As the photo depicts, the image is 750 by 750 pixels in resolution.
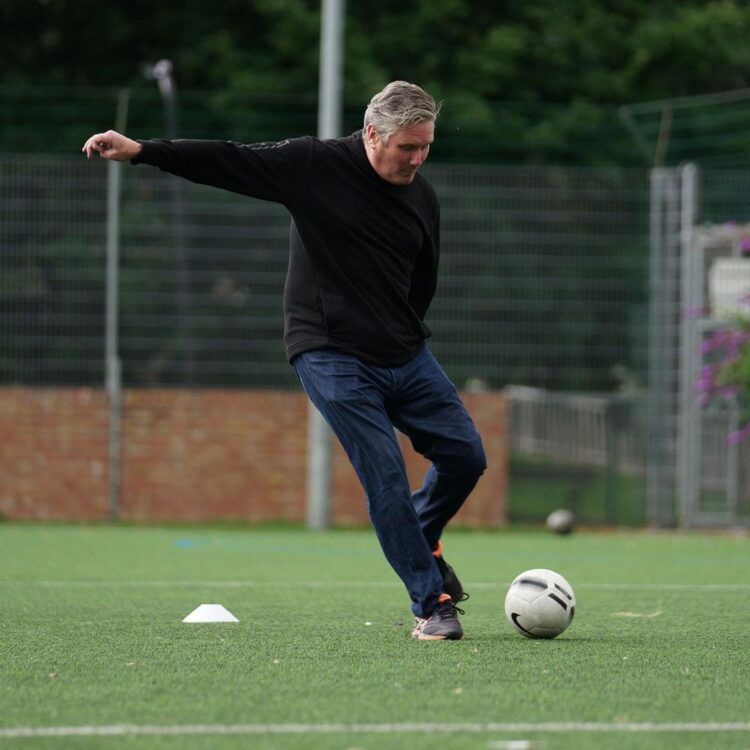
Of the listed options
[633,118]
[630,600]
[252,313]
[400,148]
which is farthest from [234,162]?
[633,118]

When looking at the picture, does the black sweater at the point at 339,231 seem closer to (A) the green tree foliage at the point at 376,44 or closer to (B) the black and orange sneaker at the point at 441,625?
(B) the black and orange sneaker at the point at 441,625

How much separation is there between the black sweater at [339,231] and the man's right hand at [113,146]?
0.21 m

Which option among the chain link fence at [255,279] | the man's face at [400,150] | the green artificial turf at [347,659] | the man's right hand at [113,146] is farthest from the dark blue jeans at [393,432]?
the chain link fence at [255,279]

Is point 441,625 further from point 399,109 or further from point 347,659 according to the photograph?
point 399,109

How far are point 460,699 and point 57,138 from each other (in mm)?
10638

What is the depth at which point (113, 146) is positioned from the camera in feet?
17.9

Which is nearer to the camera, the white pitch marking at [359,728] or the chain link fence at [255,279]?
the white pitch marking at [359,728]

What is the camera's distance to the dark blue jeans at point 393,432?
5.69 m

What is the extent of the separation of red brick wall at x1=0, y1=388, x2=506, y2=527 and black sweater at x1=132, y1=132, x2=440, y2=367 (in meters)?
7.83

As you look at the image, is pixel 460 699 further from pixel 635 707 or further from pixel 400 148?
pixel 400 148

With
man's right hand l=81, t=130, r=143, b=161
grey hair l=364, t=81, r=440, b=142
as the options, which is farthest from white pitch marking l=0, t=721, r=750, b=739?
grey hair l=364, t=81, r=440, b=142

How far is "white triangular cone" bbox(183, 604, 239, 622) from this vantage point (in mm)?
6129

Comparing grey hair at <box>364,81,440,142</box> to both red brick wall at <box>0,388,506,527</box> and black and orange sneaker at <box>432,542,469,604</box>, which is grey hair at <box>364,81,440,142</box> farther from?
red brick wall at <box>0,388,506,527</box>

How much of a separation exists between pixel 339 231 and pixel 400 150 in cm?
36
